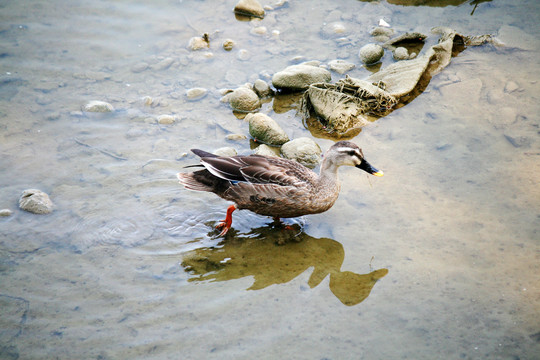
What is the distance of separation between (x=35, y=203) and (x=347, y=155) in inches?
140

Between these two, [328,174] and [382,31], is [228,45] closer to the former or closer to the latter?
[382,31]

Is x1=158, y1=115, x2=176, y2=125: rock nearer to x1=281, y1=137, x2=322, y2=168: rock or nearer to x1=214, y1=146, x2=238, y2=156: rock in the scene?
x1=214, y1=146, x2=238, y2=156: rock

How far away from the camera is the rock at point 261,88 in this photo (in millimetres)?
7125

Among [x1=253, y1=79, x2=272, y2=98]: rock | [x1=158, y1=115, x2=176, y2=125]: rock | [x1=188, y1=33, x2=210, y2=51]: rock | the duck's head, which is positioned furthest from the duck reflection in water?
[x1=188, y1=33, x2=210, y2=51]: rock

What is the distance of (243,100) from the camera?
686cm

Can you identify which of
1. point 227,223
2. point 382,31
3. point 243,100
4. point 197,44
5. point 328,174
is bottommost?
point 227,223

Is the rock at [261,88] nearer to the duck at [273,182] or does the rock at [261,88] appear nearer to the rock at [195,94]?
the rock at [195,94]

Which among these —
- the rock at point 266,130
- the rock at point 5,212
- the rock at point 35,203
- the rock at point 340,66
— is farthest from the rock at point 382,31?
the rock at point 5,212

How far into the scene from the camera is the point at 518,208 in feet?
17.2

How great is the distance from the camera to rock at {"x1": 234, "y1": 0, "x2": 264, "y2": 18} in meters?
8.78

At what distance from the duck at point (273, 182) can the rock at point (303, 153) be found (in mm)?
861

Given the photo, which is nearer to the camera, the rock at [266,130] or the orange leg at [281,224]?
the orange leg at [281,224]

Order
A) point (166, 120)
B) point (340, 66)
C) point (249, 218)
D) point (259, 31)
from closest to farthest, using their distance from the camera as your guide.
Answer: point (249, 218)
point (166, 120)
point (340, 66)
point (259, 31)

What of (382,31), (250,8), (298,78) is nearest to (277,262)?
(298,78)
